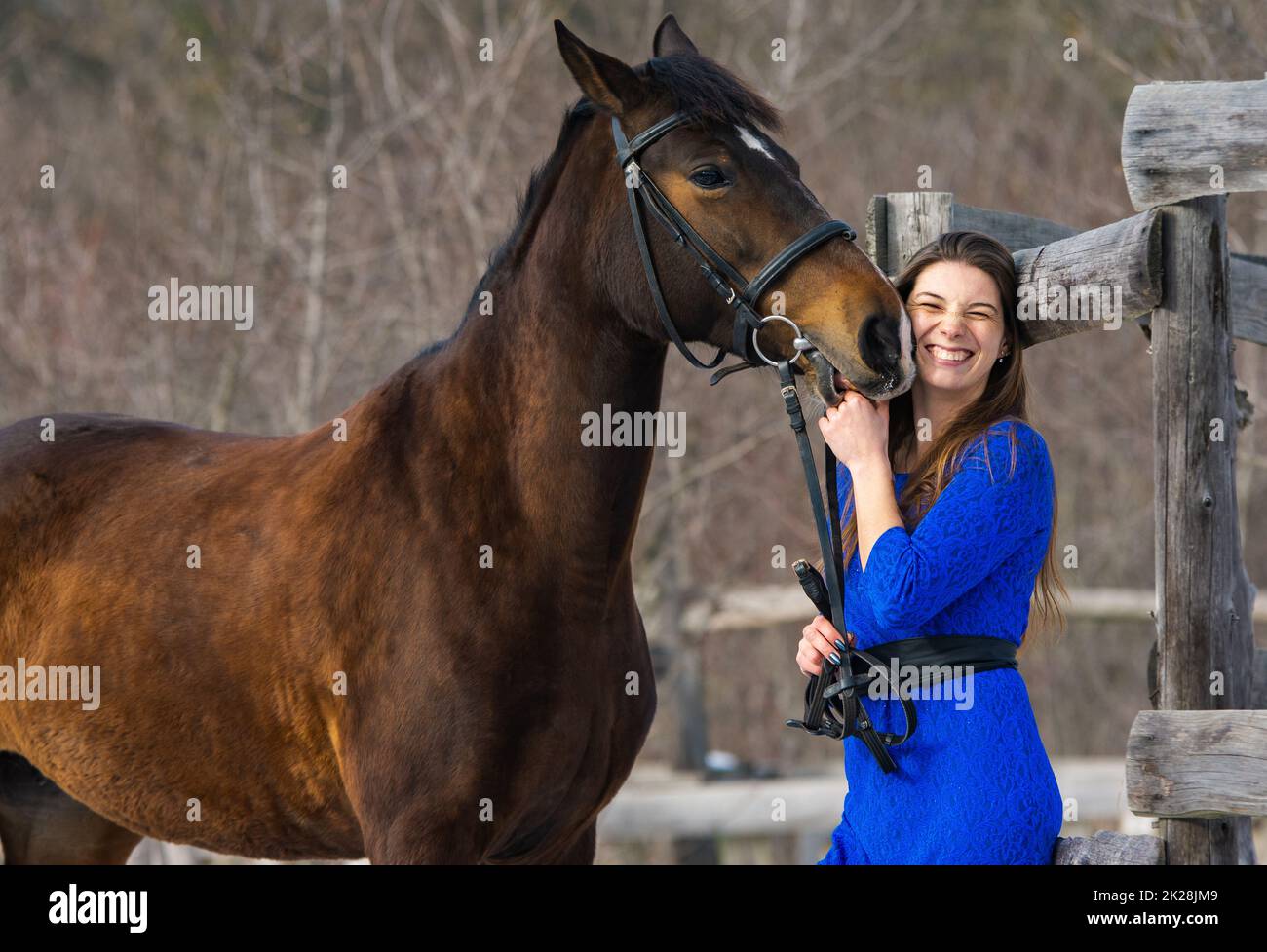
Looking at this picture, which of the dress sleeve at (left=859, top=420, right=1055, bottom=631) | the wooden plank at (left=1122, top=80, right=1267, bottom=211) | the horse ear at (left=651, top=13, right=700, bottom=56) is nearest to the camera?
the dress sleeve at (left=859, top=420, right=1055, bottom=631)

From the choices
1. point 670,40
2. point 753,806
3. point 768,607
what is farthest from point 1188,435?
point 768,607

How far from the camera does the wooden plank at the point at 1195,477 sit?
295cm

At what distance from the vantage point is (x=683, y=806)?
359 inches

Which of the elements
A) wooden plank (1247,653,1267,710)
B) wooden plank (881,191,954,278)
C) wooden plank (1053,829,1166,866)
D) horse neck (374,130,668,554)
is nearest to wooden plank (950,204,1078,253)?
wooden plank (881,191,954,278)

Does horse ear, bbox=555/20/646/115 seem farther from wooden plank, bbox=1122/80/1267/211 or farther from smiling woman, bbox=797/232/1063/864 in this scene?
wooden plank, bbox=1122/80/1267/211

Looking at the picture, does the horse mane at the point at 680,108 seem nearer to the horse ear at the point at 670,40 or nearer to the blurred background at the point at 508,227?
the horse ear at the point at 670,40

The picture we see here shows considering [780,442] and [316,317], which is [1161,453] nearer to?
[316,317]

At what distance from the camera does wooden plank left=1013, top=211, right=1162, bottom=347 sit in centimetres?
295

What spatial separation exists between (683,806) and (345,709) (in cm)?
622

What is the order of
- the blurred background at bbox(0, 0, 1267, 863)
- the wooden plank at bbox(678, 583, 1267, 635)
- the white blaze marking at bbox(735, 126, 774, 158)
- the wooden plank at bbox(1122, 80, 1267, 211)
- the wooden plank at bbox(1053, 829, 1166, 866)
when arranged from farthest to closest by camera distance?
the wooden plank at bbox(678, 583, 1267, 635) → the blurred background at bbox(0, 0, 1267, 863) → the white blaze marking at bbox(735, 126, 774, 158) → the wooden plank at bbox(1122, 80, 1267, 211) → the wooden plank at bbox(1053, 829, 1166, 866)

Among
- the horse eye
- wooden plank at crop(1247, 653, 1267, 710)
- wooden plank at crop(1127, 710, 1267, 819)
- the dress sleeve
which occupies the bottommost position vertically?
wooden plank at crop(1127, 710, 1267, 819)

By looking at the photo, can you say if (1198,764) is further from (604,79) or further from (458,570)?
(604,79)

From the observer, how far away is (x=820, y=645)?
2629mm
